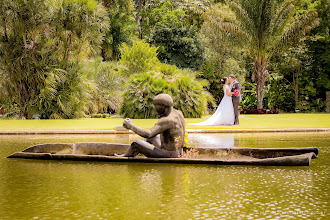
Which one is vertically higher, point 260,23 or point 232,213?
point 260,23

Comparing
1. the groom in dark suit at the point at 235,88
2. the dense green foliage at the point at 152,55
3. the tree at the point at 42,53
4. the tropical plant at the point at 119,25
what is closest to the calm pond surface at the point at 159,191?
the groom in dark suit at the point at 235,88

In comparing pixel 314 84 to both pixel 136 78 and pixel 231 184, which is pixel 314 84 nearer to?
pixel 136 78

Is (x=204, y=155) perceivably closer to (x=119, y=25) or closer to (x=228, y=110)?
(x=228, y=110)

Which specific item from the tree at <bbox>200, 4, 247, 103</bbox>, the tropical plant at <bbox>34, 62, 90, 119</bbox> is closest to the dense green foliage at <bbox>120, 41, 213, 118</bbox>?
the tropical plant at <bbox>34, 62, 90, 119</bbox>

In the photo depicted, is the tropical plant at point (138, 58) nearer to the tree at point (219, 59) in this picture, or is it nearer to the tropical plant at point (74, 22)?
the tree at point (219, 59)

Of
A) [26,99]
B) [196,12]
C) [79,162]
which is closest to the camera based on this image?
[79,162]

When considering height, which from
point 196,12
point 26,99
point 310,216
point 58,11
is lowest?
point 310,216

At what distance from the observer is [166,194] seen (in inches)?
290

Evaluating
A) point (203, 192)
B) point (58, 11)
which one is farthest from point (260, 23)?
Result: point (203, 192)

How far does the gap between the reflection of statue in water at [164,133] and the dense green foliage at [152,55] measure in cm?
2053

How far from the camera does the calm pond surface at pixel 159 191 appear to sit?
6.18 meters

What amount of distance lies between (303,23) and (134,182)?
36.7m

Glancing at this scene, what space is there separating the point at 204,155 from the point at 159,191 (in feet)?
12.4

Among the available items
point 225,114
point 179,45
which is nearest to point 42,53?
point 225,114
